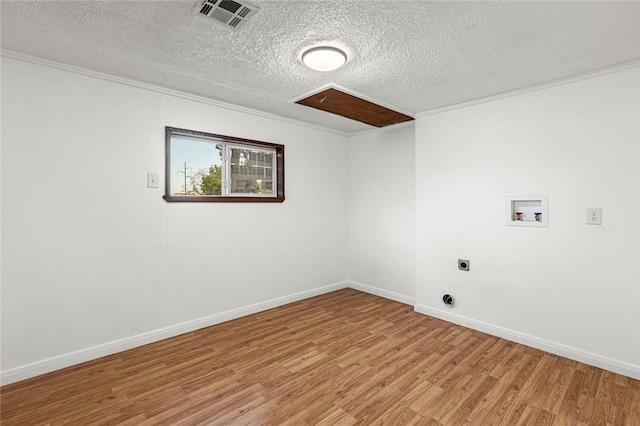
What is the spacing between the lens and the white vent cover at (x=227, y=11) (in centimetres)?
171

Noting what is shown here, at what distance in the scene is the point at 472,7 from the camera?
1.73m

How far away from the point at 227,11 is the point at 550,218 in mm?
3033

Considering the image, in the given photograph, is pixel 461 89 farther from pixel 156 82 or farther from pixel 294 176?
pixel 156 82

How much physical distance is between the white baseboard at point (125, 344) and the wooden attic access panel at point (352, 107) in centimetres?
243

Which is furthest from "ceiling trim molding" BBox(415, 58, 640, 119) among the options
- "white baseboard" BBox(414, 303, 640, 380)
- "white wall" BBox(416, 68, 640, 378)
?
"white baseboard" BBox(414, 303, 640, 380)

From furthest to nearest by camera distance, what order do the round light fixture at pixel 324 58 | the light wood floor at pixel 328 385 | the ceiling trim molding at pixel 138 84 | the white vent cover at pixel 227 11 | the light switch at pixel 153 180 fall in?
the light switch at pixel 153 180
the ceiling trim molding at pixel 138 84
the round light fixture at pixel 324 58
the light wood floor at pixel 328 385
the white vent cover at pixel 227 11

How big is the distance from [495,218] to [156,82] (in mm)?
3536

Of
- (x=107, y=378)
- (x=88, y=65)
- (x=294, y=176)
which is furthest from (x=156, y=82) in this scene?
(x=107, y=378)

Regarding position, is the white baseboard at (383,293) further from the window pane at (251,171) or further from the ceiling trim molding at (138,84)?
the ceiling trim molding at (138,84)

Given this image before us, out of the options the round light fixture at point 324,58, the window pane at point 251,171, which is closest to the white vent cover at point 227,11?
the round light fixture at point 324,58

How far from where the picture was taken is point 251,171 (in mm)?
3764

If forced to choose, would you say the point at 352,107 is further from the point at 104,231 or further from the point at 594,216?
the point at 104,231

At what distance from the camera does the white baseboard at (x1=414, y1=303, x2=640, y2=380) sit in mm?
2389

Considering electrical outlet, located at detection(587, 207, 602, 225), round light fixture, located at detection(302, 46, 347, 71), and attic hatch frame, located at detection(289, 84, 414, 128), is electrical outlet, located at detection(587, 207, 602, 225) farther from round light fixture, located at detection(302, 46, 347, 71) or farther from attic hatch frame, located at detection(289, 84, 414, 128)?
round light fixture, located at detection(302, 46, 347, 71)
